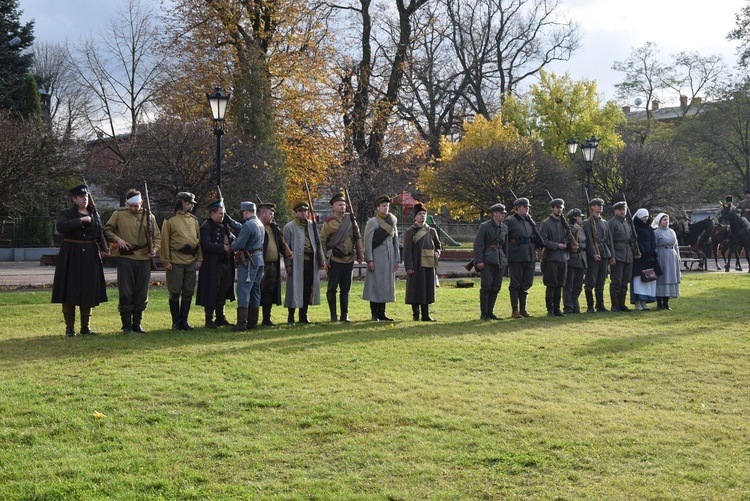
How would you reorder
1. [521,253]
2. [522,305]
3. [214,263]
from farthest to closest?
[522,305], [521,253], [214,263]

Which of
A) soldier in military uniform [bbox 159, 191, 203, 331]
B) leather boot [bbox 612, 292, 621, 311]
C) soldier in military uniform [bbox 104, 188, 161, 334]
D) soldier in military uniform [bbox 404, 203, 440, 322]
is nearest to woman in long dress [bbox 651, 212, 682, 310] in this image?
leather boot [bbox 612, 292, 621, 311]

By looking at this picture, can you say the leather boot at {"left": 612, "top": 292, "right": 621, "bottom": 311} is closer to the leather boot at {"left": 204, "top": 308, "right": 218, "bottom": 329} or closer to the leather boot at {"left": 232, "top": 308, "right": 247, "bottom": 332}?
the leather boot at {"left": 232, "top": 308, "right": 247, "bottom": 332}

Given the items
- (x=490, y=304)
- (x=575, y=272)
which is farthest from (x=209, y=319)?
(x=575, y=272)

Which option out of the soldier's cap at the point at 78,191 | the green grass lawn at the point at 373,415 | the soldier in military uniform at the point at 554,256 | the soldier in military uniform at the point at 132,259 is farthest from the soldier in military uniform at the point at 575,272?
the soldier's cap at the point at 78,191

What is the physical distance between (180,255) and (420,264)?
13.0 feet

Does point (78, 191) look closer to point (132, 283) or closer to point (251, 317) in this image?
point (132, 283)

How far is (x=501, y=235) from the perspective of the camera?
47.0 ft

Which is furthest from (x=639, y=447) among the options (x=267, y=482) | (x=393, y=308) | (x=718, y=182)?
(x=718, y=182)

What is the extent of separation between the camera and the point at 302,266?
Result: 13.4 metres

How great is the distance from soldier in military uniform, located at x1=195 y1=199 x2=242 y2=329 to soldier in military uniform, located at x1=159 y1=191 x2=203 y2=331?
212 mm

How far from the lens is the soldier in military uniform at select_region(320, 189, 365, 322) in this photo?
1361cm

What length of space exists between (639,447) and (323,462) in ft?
7.55

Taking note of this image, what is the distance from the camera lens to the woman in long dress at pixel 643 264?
16.5 meters

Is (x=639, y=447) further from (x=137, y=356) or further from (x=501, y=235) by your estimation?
(x=501, y=235)
